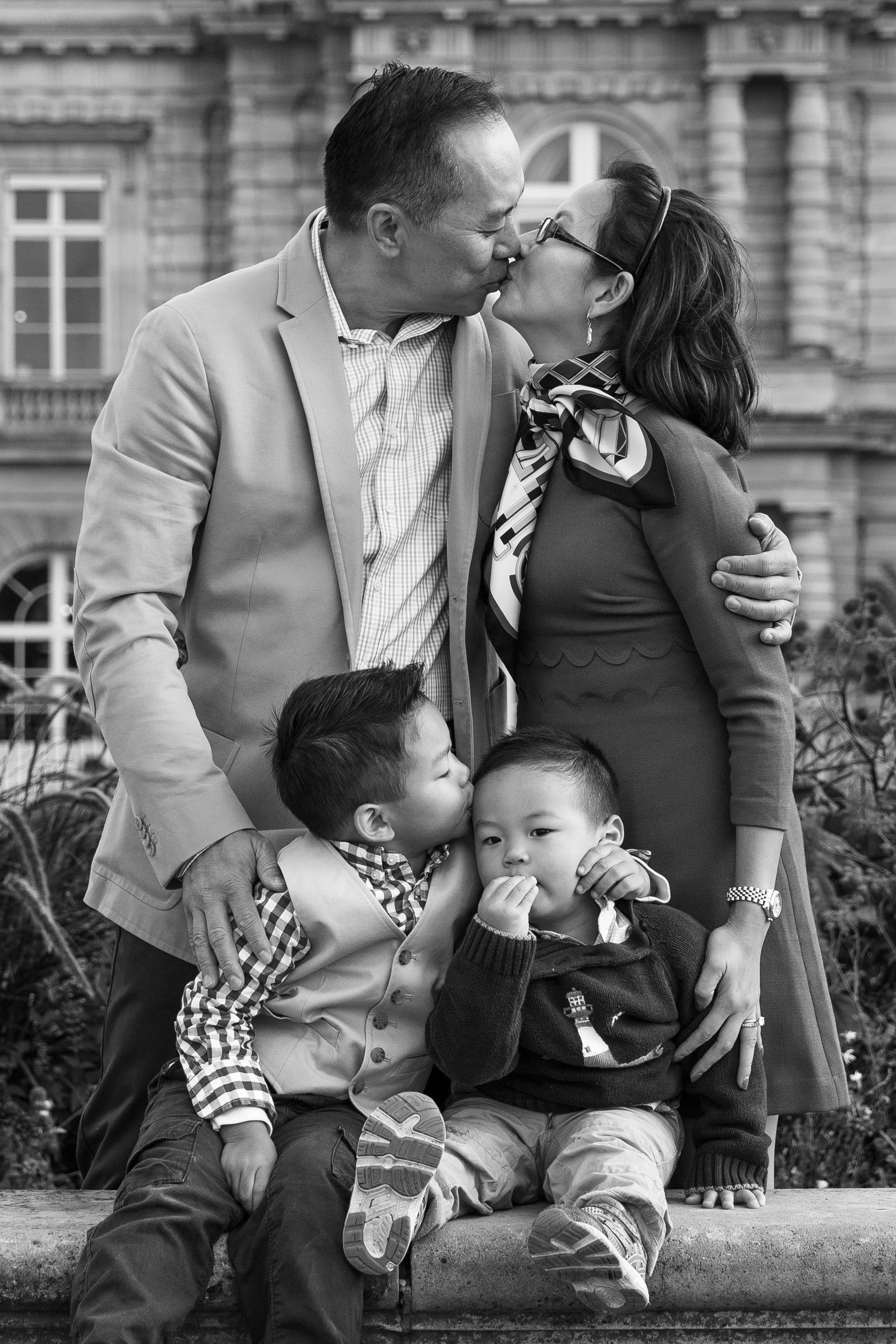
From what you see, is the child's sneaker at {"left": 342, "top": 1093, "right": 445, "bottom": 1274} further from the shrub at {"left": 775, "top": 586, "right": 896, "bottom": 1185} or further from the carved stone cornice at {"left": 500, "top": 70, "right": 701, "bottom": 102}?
the carved stone cornice at {"left": 500, "top": 70, "right": 701, "bottom": 102}

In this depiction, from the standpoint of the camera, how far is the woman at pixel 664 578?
240 centimetres

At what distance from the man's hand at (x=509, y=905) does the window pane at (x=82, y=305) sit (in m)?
19.1

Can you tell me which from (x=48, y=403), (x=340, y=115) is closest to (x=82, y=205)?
(x=48, y=403)

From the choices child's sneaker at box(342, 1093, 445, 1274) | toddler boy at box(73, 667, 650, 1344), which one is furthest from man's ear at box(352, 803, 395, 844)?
child's sneaker at box(342, 1093, 445, 1274)

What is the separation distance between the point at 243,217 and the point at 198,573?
58.2 ft

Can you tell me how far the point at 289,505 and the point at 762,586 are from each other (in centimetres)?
76

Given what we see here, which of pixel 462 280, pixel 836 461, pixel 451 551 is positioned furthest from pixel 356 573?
pixel 836 461

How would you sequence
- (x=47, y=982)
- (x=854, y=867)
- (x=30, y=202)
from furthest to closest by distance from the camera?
(x=30, y=202) < (x=47, y=982) < (x=854, y=867)

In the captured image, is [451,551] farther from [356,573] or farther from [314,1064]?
[314,1064]

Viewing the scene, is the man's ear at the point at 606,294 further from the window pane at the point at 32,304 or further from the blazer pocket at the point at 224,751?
the window pane at the point at 32,304

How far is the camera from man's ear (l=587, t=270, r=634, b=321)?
2539 mm

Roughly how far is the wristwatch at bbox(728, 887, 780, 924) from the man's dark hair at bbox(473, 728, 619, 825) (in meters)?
0.22

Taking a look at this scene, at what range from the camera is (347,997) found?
231 centimetres

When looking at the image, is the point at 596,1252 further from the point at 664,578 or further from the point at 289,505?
the point at 289,505
